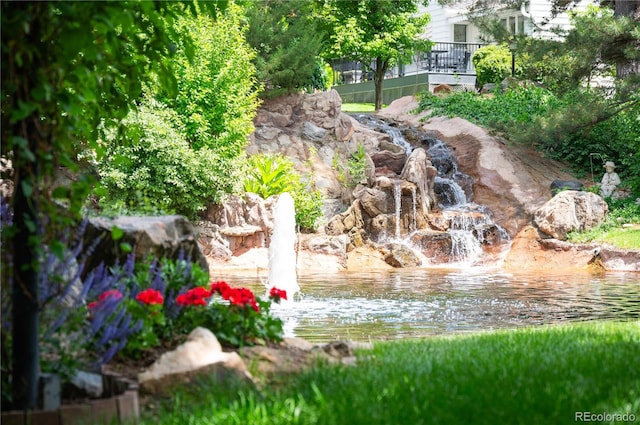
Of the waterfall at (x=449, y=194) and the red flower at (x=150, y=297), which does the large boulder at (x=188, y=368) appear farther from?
the waterfall at (x=449, y=194)

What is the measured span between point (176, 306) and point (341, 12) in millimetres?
28102

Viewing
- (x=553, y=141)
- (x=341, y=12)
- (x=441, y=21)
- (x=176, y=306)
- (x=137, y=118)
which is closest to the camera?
(x=176, y=306)

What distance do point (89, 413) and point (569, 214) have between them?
17379 millimetres

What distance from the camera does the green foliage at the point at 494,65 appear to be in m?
33.7

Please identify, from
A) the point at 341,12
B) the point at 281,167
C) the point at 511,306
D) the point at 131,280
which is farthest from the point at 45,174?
the point at 341,12

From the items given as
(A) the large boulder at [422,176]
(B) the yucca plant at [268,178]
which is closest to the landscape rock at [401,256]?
(A) the large boulder at [422,176]

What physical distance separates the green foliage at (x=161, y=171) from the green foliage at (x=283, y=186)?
1670 mm

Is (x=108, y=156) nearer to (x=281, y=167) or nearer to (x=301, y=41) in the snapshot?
(x=281, y=167)

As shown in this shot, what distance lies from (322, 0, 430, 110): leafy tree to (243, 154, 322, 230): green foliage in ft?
38.7

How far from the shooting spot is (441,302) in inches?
460

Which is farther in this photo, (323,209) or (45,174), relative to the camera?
(323,209)

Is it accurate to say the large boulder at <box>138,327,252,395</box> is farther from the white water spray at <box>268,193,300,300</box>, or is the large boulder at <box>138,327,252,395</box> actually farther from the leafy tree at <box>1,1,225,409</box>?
the white water spray at <box>268,193,300,300</box>

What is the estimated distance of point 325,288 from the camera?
13781 mm

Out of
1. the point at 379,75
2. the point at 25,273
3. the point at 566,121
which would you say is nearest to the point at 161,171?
the point at 566,121
